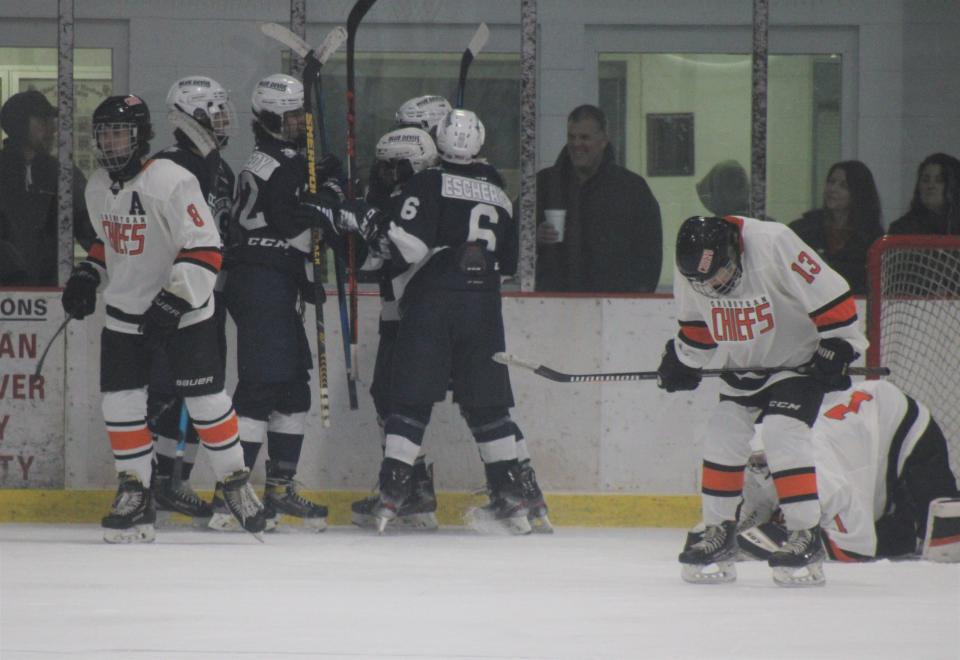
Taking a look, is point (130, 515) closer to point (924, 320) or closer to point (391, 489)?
point (391, 489)

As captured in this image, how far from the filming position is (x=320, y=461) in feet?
19.9

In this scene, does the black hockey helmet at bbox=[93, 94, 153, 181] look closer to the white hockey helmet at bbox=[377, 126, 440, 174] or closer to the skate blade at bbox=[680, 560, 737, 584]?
the white hockey helmet at bbox=[377, 126, 440, 174]

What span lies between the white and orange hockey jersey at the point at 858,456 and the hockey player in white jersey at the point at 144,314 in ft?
5.72

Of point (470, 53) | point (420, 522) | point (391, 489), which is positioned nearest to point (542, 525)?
point (420, 522)

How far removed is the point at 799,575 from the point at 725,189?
2388mm

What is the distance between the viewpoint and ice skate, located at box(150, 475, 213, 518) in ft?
18.6

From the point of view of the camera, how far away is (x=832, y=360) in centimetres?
433

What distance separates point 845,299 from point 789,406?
33 cm

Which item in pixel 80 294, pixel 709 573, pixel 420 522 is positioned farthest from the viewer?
pixel 420 522

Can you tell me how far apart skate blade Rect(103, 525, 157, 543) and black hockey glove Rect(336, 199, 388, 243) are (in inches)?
47.9

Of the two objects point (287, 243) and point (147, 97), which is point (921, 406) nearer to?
point (287, 243)

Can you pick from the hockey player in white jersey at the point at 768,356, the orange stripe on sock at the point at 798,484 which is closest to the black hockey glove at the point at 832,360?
the hockey player in white jersey at the point at 768,356

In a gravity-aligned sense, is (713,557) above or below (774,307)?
below

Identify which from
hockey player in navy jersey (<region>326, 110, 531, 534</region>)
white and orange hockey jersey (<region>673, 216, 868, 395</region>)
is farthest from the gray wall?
white and orange hockey jersey (<region>673, 216, 868, 395</region>)
